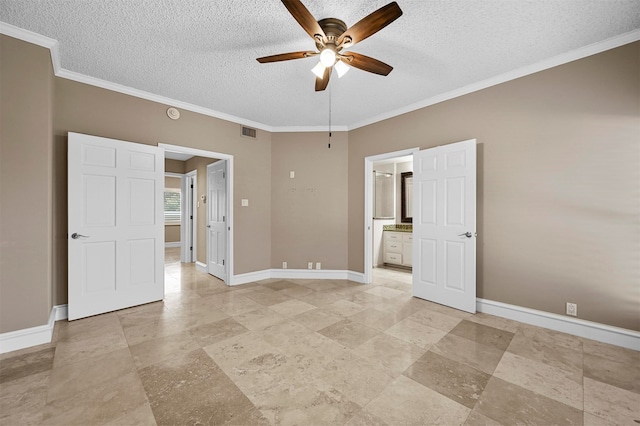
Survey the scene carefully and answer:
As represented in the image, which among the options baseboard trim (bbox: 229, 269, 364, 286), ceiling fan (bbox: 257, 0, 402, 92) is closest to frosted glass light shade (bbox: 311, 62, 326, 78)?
ceiling fan (bbox: 257, 0, 402, 92)

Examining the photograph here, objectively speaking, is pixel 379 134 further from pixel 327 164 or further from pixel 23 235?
pixel 23 235

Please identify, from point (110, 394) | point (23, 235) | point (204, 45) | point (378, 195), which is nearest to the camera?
point (110, 394)

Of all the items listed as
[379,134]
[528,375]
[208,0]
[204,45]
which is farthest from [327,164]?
[528,375]

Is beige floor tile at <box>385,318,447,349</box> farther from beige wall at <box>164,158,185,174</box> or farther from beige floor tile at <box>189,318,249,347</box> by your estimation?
beige wall at <box>164,158,185,174</box>

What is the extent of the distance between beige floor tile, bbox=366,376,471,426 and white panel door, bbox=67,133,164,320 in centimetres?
326

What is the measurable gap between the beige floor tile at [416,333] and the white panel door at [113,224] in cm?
317

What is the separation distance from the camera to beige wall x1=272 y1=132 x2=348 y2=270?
195 inches

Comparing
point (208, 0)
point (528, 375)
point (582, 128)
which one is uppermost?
point (208, 0)

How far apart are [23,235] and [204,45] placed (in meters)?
2.47

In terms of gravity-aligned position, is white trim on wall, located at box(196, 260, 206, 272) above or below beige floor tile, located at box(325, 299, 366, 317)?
above

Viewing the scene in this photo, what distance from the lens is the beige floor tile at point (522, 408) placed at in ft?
5.31

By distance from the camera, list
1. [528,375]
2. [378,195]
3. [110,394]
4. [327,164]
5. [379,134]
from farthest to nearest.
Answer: [378,195] → [327,164] → [379,134] → [528,375] → [110,394]

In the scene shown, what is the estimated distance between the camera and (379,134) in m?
4.45

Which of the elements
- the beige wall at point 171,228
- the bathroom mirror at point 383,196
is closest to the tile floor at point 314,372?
the bathroom mirror at point 383,196
